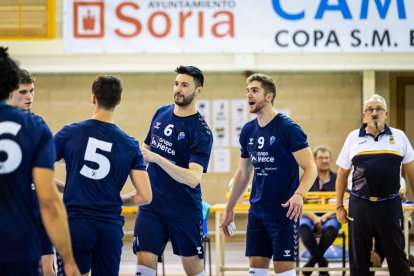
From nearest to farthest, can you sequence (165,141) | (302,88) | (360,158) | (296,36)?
(165,141)
(360,158)
(296,36)
(302,88)

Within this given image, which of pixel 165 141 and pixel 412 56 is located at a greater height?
pixel 412 56

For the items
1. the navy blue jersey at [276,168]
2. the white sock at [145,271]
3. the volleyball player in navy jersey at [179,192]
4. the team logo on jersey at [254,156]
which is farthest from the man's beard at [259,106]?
the white sock at [145,271]

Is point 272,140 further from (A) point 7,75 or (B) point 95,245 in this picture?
(A) point 7,75

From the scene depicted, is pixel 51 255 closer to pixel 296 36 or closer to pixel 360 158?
pixel 360 158

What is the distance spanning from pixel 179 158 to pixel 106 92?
1.23m

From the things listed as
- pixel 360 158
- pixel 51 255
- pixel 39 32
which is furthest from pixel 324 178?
pixel 39 32

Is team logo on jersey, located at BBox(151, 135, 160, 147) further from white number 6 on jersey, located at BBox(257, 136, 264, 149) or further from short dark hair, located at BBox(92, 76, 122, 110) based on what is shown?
short dark hair, located at BBox(92, 76, 122, 110)

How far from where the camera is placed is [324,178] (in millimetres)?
9086

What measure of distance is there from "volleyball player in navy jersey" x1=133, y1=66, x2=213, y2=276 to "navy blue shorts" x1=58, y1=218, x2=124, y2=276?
3.19ft

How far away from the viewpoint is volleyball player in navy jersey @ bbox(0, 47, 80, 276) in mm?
3459

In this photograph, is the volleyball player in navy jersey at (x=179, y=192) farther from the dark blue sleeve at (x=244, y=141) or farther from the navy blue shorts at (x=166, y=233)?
the dark blue sleeve at (x=244, y=141)

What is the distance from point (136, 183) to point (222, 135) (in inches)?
309

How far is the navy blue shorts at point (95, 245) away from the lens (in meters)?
4.59

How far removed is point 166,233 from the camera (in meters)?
A: 5.80
